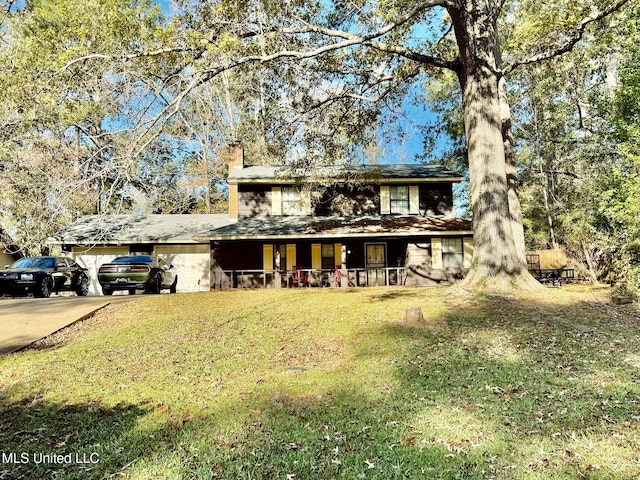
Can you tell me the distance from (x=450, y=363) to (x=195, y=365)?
3.82m

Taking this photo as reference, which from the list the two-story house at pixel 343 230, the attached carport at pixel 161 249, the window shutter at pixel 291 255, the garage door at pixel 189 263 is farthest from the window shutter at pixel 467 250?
the garage door at pixel 189 263

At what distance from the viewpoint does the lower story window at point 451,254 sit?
62.0 ft

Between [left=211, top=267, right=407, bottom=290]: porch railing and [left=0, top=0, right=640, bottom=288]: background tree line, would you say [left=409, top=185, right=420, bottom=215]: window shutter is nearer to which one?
[left=211, top=267, right=407, bottom=290]: porch railing

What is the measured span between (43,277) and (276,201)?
9.82 m

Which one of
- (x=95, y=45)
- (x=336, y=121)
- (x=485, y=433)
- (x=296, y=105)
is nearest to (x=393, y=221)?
(x=336, y=121)

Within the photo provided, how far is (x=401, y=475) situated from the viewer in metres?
3.48

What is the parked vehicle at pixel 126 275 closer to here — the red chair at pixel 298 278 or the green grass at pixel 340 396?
the red chair at pixel 298 278

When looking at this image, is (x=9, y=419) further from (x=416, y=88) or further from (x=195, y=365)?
(x=416, y=88)

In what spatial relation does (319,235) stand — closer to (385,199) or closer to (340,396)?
(385,199)

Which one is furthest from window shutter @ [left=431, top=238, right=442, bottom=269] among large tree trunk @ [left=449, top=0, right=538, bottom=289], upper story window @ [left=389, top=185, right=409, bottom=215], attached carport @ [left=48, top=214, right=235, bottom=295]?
attached carport @ [left=48, top=214, right=235, bottom=295]

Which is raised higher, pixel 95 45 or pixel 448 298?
pixel 95 45

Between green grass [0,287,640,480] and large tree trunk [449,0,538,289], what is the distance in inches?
55.4

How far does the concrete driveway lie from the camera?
8258mm

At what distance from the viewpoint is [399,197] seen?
67.7 ft
